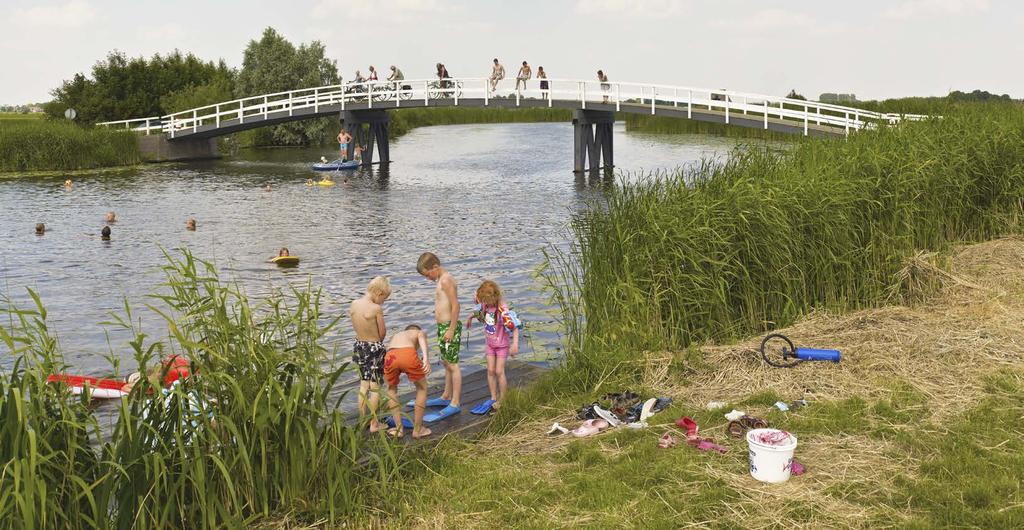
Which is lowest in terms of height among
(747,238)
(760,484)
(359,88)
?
(760,484)

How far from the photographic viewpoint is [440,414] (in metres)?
8.05

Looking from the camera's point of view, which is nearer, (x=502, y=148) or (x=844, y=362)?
(x=844, y=362)

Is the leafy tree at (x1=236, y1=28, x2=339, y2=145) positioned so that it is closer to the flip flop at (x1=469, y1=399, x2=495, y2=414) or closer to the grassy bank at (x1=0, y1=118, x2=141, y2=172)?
the grassy bank at (x1=0, y1=118, x2=141, y2=172)

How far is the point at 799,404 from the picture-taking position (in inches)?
296

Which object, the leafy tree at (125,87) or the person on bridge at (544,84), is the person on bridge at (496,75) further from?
the leafy tree at (125,87)

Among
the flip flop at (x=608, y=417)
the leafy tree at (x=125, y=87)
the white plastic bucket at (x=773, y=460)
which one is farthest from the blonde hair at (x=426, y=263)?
the leafy tree at (x=125, y=87)

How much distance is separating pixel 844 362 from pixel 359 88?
41.0m

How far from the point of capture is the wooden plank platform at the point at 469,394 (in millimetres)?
7729

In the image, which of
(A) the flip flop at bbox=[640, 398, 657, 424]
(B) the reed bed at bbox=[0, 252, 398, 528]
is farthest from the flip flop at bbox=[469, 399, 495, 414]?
(B) the reed bed at bbox=[0, 252, 398, 528]

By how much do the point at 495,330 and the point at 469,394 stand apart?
87 centimetres

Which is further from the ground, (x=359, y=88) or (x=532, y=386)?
(x=359, y=88)

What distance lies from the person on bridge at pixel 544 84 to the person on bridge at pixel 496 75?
5.15 ft

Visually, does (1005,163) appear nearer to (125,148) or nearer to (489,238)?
(489,238)

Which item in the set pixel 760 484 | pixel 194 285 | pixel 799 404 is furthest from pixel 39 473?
pixel 799 404
